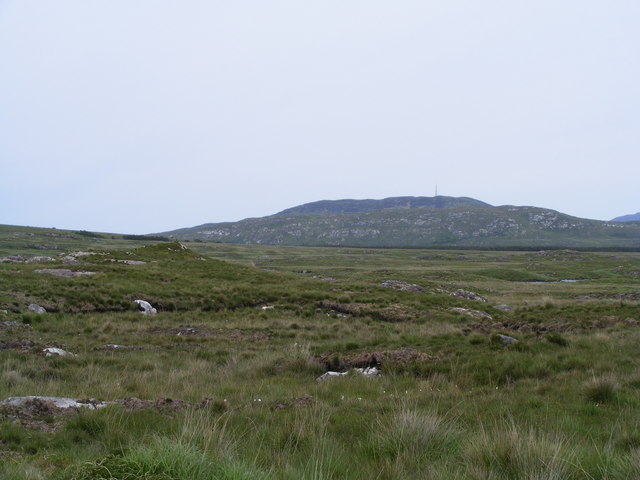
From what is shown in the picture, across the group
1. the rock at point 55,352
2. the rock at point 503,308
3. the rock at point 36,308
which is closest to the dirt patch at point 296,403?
the rock at point 55,352

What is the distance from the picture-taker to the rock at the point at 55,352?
12.6 m

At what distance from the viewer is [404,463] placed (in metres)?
4.97

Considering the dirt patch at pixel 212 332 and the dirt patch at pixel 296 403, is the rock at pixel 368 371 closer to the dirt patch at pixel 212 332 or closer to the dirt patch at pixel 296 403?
the dirt patch at pixel 296 403

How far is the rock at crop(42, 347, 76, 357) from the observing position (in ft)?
41.5

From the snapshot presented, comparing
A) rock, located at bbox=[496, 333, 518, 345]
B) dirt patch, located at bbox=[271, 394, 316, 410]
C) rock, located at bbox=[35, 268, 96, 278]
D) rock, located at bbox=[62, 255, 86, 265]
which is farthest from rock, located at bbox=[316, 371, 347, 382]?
rock, located at bbox=[62, 255, 86, 265]

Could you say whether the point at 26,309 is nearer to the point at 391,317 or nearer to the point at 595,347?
the point at 391,317

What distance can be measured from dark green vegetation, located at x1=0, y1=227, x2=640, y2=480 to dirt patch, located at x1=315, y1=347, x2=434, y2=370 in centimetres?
5

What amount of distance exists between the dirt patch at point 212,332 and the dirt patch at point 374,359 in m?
6.21

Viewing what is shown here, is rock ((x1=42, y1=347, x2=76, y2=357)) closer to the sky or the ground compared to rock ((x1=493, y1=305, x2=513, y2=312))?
closer to the sky

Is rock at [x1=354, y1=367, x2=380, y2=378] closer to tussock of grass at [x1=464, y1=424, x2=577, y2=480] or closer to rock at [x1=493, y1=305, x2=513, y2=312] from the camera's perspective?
tussock of grass at [x1=464, y1=424, x2=577, y2=480]

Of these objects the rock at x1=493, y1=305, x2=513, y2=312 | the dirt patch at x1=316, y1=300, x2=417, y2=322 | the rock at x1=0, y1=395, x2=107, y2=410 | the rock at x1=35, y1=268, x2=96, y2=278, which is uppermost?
the rock at x1=35, y1=268, x2=96, y2=278

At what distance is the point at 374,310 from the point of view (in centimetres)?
2598

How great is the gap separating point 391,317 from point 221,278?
16483 mm

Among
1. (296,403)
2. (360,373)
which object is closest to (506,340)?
(360,373)
